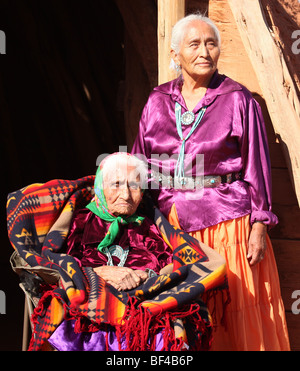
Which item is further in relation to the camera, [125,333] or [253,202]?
[253,202]

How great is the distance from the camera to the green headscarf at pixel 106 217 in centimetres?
293

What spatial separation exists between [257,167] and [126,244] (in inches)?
29.8

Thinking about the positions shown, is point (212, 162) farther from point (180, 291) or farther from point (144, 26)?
point (144, 26)

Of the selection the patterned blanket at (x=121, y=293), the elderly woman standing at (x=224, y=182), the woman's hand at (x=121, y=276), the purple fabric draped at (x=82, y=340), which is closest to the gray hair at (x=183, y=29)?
the elderly woman standing at (x=224, y=182)

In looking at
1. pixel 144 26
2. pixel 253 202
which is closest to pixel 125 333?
pixel 253 202

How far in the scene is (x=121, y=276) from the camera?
2781mm

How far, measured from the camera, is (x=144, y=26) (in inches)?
182

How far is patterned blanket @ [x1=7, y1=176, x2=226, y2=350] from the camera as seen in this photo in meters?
2.56

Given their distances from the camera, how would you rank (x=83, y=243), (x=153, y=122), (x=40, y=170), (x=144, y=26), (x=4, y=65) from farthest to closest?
1. (x=40, y=170)
2. (x=4, y=65)
3. (x=144, y=26)
4. (x=153, y=122)
5. (x=83, y=243)

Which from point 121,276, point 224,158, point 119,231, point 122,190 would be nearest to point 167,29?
point 224,158

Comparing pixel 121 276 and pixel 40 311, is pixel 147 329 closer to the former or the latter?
pixel 121 276

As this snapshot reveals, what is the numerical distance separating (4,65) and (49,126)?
2.60 ft

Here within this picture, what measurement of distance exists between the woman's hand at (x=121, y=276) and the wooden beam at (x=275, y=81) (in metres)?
1.14

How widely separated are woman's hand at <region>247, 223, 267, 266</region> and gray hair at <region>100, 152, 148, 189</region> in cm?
59
